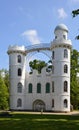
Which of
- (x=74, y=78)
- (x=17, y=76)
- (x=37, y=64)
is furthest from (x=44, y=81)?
(x=37, y=64)

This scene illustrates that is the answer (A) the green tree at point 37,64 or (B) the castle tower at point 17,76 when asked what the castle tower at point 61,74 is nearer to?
(B) the castle tower at point 17,76

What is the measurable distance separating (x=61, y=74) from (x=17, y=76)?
9.09m

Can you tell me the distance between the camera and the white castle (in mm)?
57125

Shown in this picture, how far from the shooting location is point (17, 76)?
61188mm

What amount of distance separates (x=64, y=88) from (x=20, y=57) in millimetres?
11200

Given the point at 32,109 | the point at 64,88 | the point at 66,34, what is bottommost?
the point at 32,109

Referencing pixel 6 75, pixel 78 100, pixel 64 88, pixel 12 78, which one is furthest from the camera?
pixel 6 75

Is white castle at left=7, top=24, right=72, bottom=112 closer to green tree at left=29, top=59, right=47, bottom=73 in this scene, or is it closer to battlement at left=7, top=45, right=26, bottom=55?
battlement at left=7, top=45, right=26, bottom=55

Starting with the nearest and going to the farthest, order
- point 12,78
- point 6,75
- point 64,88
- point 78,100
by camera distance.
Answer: point 64,88, point 12,78, point 78,100, point 6,75

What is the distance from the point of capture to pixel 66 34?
61281 mm

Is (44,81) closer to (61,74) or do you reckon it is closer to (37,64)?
(61,74)

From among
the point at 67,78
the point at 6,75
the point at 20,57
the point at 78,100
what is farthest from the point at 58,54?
the point at 6,75

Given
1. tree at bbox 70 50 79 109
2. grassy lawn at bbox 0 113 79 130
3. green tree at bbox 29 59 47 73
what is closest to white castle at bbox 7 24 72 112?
tree at bbox 70 50 79 109

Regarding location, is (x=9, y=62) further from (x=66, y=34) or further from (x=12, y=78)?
(x=66, y=34)
